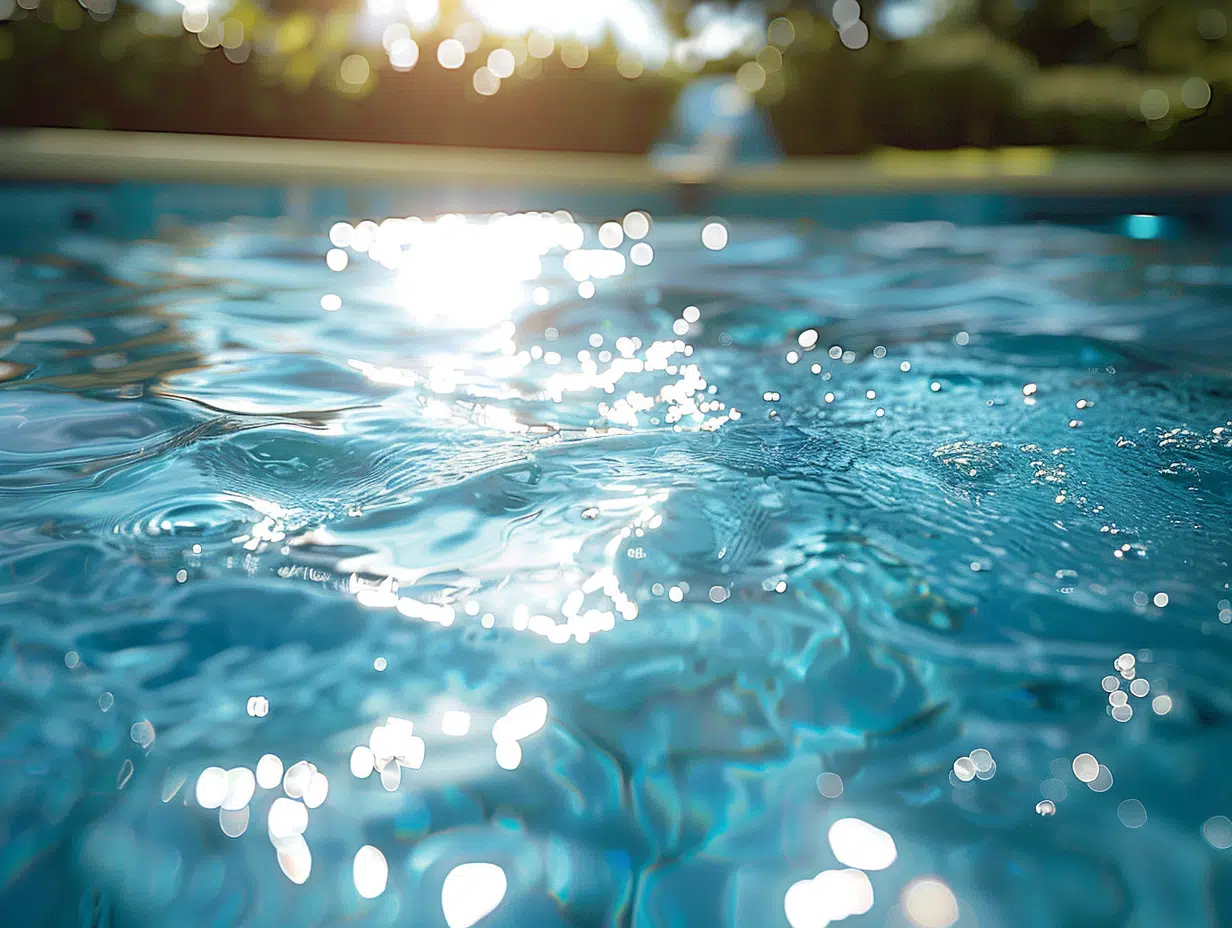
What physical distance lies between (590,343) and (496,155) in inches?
182

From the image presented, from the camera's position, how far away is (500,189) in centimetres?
623

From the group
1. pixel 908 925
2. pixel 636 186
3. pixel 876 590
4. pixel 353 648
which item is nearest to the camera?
pixel 908 925

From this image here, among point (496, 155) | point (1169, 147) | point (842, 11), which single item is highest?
point (842, 11)

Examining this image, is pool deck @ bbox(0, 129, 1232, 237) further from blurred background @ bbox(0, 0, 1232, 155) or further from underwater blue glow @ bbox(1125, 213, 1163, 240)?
blurred background @ bbox(0, 0, 1232, 155)

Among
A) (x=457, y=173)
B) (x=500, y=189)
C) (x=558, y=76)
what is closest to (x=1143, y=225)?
(x=500, y=189)

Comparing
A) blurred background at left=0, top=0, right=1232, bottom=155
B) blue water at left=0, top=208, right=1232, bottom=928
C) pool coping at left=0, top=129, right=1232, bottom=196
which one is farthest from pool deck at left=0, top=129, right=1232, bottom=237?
blue water at left=0, top=208, right=1232, bottom=928

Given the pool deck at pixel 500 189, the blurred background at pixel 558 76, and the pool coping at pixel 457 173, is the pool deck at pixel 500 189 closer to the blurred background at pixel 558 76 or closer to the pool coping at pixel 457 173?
the pool coping at pixel 457 173

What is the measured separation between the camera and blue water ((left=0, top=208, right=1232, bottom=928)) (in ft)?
3.05

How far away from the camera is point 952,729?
1.12 meters

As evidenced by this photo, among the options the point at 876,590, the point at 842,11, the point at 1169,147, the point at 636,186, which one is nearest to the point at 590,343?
the point at 876,590

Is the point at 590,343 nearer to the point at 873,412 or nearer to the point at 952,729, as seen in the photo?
the point at 873,412

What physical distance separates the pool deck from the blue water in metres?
3.69

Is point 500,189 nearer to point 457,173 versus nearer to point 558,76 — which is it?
point 457,173

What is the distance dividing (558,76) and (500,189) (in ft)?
12.1
